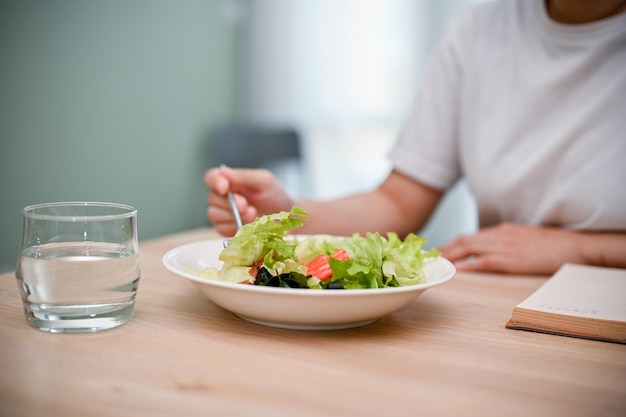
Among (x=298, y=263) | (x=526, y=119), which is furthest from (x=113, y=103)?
(x=298, y=263)

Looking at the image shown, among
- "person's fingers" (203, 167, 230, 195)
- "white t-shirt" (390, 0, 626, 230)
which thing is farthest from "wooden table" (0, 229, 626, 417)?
"white t-shirt" (390, 0, 626, 230)

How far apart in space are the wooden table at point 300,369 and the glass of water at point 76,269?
0.02 m

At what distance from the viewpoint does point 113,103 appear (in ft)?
7.20

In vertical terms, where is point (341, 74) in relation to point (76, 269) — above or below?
above

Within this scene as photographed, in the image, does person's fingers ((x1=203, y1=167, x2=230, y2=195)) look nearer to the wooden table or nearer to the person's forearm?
the wooden table

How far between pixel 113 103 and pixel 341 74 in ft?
3.13

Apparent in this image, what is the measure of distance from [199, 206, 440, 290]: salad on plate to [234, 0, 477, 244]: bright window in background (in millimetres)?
1814

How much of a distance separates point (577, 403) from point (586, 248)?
0.62 meters

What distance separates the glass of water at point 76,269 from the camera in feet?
1.90

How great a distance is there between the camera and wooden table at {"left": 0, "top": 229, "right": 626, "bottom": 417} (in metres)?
0.47

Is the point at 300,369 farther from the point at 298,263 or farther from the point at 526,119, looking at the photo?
the point at 526,119

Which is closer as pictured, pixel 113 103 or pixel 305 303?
pixel 305 303

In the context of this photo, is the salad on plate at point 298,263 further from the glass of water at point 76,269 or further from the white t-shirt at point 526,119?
the white t-shirt at point 526,119

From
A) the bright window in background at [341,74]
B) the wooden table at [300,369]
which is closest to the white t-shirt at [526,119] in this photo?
the wooden table at [300,369]
